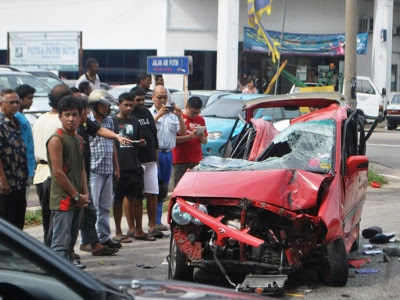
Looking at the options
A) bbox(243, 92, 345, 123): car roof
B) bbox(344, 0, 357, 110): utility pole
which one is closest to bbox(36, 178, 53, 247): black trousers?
bbox(243, 92, 345, 123): car roof

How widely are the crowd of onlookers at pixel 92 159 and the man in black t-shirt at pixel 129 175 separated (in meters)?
0.01

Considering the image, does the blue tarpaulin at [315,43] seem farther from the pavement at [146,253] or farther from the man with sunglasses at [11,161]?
the man with sunglasses at [11,161]

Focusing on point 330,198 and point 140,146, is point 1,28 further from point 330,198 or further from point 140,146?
point 330,198

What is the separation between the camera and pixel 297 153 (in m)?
9.00

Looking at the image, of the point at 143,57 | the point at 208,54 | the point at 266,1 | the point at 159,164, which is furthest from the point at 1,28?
the point at 159,164

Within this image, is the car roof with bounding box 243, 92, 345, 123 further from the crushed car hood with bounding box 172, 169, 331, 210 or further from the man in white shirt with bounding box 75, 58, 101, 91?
the man in white shirt with bounding box 75, 58, 101, 91

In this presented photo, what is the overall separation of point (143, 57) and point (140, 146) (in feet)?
96.2

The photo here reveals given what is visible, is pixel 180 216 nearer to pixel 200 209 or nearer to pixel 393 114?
pixel 200 209

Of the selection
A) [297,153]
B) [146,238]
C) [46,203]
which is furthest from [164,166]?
[297,153]

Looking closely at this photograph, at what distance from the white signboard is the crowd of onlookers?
17.7 m

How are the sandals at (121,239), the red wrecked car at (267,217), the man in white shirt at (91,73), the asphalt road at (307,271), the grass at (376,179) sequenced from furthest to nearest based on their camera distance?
the grass at (376,179) < the man in white shirt at (91,73) < the sandals at (121,239) < the asphalt road at (307,271) < the red wrecked car at (267,217)

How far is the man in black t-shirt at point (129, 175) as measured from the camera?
10.6 metres

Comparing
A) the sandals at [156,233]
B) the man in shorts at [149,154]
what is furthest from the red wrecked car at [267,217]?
the sandals at [156,233]

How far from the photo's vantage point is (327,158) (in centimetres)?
887
